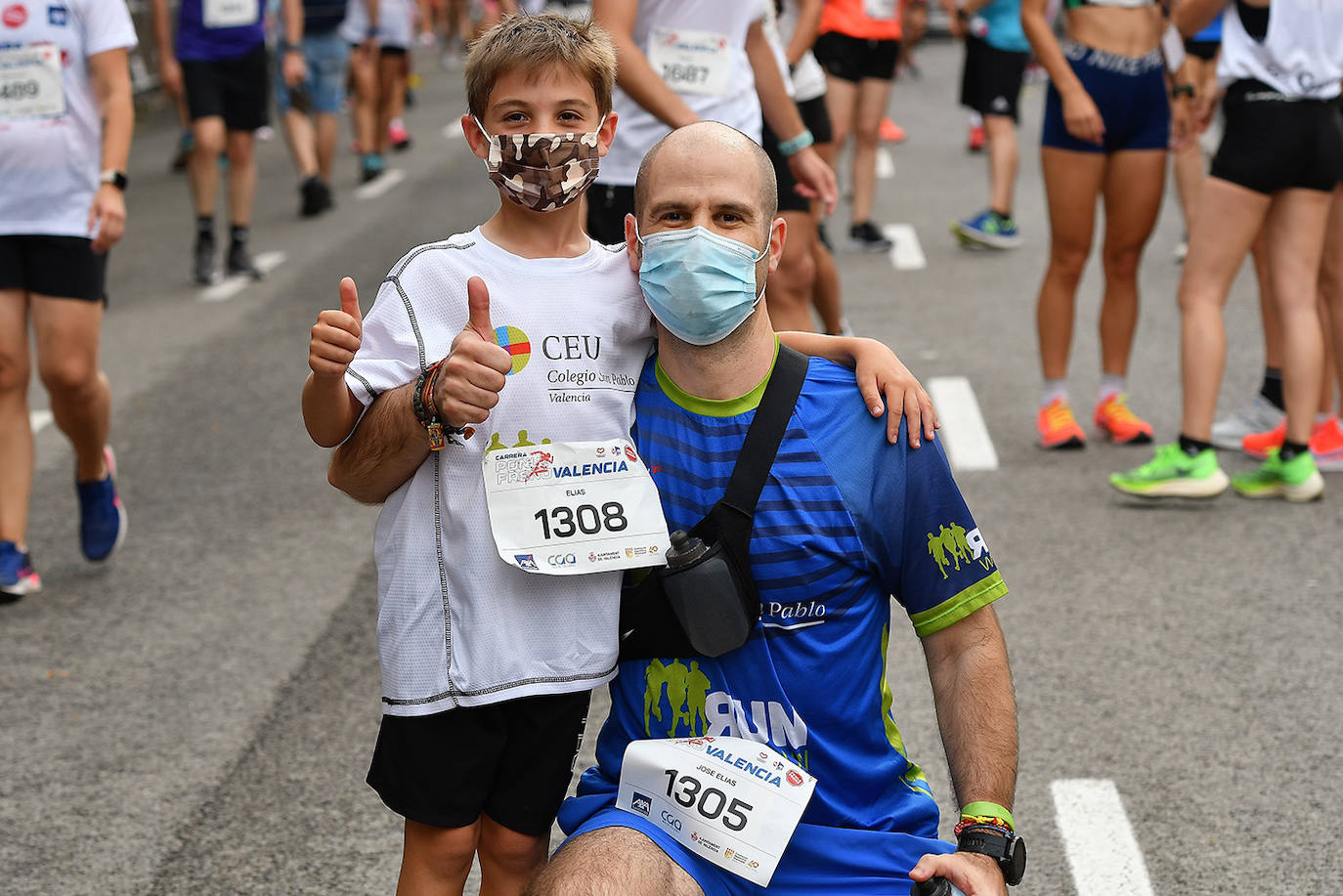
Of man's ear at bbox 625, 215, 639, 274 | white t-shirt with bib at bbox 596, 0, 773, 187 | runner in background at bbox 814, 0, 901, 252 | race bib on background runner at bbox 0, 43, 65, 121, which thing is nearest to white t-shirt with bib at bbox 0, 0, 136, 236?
race bib on background runner at bbox 0, 43, 65, 121

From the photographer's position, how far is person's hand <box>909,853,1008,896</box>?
2.37 metres

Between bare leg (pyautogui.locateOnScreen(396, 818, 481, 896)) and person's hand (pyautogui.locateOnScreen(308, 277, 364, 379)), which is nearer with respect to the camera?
person's hand (pyautogui.locateOnScreen(308, 277, 364, 379))

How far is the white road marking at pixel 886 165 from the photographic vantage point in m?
13.4

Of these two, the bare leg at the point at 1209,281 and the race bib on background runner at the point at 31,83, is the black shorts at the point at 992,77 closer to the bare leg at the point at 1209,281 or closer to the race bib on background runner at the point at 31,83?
the bare leg at the point at 1209,281

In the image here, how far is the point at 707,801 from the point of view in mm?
2436

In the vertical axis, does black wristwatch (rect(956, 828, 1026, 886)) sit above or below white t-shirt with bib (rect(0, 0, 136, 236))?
above

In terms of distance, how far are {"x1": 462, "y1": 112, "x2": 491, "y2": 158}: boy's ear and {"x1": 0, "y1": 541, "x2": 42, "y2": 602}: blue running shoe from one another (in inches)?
123

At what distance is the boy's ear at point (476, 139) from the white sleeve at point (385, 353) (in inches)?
10.6

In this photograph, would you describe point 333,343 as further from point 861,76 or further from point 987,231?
point 987,231

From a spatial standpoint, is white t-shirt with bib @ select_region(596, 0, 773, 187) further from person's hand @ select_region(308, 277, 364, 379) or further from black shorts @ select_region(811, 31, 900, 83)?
black shorts @ select_region(811, 31, 900, 83)

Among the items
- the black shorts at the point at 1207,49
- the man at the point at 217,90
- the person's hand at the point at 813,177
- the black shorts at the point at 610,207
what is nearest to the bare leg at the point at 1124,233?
the person's hand at the point at 813,177

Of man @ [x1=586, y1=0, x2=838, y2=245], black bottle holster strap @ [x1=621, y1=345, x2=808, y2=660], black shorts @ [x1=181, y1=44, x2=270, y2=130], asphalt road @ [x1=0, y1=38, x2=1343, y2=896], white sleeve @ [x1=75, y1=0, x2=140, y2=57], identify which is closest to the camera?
black bottle holster strap @ [x1=621, y1=345, x2=808, y2=660]

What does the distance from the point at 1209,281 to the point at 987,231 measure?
474 centimetres

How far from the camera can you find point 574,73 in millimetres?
2693
